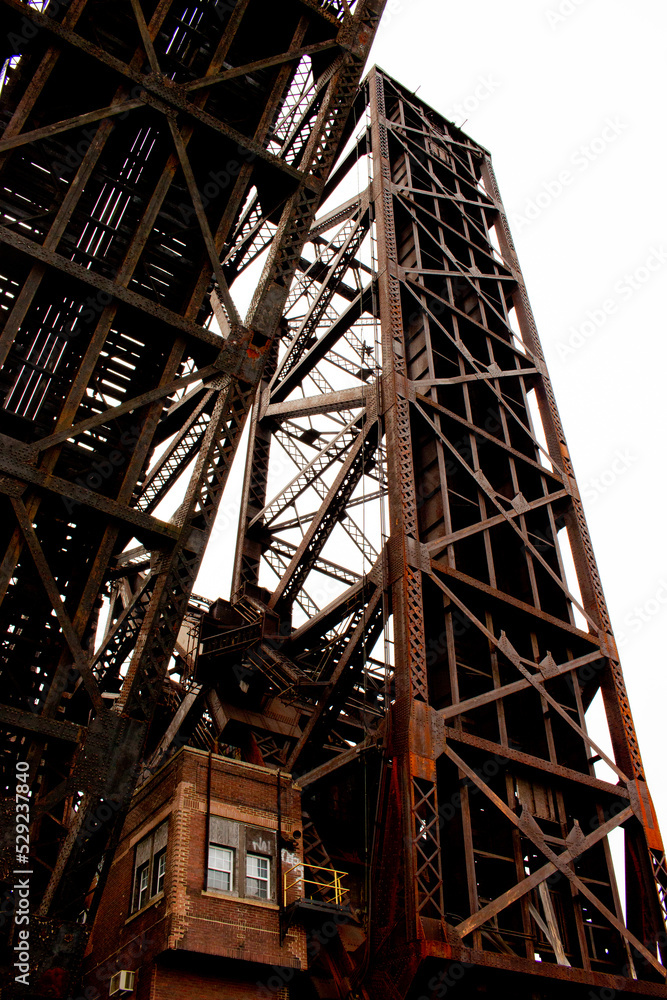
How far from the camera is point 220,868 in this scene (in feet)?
49.5

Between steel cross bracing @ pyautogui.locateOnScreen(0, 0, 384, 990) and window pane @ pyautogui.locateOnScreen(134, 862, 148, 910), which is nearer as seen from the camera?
steel cross bracing @ pyautogui.locateOnScreen(0, 0, 384, 990)

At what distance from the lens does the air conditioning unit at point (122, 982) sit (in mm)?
13609

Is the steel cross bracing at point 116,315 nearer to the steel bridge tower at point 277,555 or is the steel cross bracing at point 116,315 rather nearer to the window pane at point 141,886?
the steel bridge tower at point 277,555

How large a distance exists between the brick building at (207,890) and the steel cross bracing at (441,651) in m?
1.21

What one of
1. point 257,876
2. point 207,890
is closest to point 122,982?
point 207,890

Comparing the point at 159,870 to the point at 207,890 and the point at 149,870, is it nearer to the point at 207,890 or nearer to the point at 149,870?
the point at 149,870

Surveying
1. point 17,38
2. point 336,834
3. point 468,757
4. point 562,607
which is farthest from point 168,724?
point 17,38

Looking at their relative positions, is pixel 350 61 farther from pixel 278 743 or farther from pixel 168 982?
pixel 168 982

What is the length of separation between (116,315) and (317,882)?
10015mm

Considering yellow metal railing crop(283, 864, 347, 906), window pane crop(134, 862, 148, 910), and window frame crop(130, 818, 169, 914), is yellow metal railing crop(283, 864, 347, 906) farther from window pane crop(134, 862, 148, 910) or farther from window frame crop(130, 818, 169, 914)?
window pane crop(134, 862, 148, 910)

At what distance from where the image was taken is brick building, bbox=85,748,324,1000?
13.9 meters

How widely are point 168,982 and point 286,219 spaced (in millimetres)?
11827

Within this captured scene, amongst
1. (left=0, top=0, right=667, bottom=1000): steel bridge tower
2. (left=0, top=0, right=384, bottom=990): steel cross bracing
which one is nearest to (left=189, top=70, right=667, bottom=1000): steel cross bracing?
(left=0, top=0, right=667, bottom=1000): steel bridge tower

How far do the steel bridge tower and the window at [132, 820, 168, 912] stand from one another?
1746mm
